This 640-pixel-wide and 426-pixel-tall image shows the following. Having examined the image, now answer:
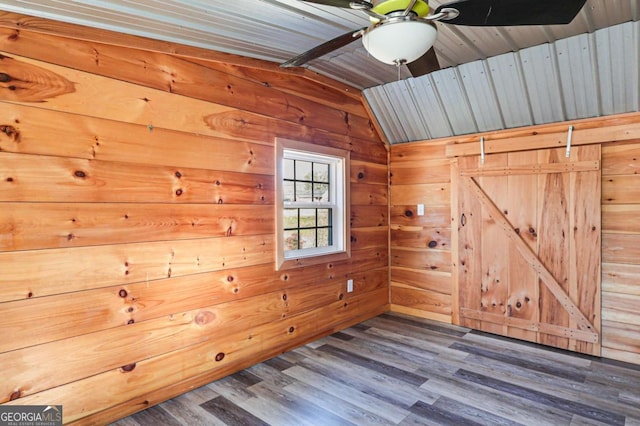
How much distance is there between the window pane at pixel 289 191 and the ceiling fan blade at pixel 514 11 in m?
1.98

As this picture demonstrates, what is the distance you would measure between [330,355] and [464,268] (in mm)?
1741

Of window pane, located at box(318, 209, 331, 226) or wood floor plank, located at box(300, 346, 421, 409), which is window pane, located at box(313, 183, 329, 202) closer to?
window pane, located at box(318, 209, 331, 226)

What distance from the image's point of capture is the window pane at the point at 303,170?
3375 millimetres

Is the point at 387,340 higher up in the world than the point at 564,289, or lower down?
lower down

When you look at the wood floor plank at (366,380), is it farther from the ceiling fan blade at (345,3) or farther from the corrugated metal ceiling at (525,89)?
the corrugated metal ceiling at (525,89)

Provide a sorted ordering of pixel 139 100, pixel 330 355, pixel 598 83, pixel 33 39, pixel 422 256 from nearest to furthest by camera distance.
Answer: pixel 33 39, pixel 139 100, pixel 598 83, pixel 330 355, pixel 422 256

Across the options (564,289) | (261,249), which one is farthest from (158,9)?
(564,289)

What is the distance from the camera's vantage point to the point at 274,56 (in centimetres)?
275

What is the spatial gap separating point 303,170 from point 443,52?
5.13ft

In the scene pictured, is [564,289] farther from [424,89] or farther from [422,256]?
[424,89]

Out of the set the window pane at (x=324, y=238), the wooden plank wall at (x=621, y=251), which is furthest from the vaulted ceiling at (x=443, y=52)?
the window pane at (x=324, y=238)

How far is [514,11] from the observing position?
1508 mm

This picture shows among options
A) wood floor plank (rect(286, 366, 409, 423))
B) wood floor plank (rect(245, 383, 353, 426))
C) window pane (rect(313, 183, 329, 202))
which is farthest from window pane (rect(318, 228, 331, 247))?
wood floor plank (rect(245, 383, 353, 426))

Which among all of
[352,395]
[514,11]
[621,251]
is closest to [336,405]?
[352,395]
